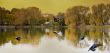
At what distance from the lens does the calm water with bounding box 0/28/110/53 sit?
184 cm

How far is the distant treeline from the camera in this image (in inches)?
73.0

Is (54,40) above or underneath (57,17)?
underneath

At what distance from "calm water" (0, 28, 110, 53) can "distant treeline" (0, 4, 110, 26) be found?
0.06 metres

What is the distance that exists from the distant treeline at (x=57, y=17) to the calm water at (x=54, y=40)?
60mm

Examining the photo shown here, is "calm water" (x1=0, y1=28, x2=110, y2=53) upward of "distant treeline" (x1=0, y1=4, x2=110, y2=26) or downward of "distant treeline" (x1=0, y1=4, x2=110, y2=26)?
downward

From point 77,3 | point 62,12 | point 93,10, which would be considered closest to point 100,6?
point 93,10

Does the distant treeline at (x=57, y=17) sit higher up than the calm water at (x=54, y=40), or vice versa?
the distant treeline at (x=57, y=17)

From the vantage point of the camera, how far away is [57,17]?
1.87 metres

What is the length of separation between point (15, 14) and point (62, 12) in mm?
447

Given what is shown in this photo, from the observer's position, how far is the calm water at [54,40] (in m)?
1.84

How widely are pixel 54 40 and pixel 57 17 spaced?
220mm

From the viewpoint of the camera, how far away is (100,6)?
186 centimetres

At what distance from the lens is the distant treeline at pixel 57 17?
186 centimetres

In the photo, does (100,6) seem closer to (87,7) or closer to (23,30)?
(87,7)
